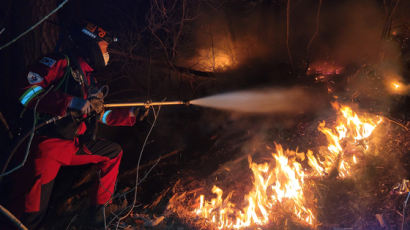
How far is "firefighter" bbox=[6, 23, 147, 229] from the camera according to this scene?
348cm

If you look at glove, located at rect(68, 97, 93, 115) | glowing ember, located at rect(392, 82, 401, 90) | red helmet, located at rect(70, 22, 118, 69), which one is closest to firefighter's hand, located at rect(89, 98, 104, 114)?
glove, located at rect(68, 97, 93, 115)

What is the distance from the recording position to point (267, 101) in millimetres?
6812

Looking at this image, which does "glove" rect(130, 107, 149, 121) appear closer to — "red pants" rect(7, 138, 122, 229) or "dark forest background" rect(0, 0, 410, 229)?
"red pants" rect(7, 138, 122, 229)

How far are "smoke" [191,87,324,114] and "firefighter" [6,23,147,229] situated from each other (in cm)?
263

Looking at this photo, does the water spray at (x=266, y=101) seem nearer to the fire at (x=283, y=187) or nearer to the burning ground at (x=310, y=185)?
the burning ground at (x=310, y=185)

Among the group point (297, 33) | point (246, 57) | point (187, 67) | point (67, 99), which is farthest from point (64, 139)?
point (297, 33)

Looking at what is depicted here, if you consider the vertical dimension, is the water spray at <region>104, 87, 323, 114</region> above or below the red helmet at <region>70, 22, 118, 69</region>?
below

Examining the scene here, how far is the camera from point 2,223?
3369 millimetres

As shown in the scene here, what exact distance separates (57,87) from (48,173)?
1.40m

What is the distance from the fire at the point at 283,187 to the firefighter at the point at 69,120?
1.64 metres

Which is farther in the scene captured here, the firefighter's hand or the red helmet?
the red helmet

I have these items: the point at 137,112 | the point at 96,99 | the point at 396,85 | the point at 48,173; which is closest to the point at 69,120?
the point at 96,99

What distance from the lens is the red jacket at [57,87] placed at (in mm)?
3518

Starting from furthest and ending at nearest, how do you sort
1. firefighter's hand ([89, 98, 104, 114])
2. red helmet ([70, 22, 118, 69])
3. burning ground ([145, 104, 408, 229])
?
red helmet ([70, 22, 118, 69]), burning ground ([145, 104, 408, 229]), firefighter's hand ([89, 98, 104, 114])
